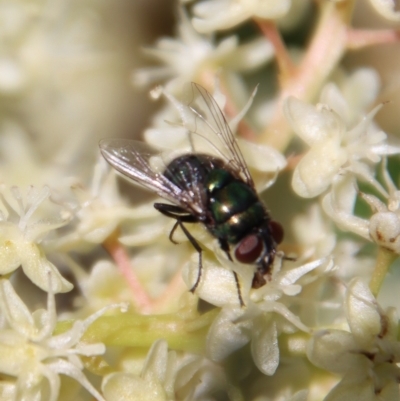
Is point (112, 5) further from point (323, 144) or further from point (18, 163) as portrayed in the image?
point (323, 144)

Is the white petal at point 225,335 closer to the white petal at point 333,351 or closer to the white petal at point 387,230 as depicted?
the white petal at point 333,351

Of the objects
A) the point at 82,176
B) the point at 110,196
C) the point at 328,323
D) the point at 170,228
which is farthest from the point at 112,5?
the point at 328,323

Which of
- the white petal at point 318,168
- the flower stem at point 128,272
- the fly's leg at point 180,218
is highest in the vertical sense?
the white petal at point 318,168

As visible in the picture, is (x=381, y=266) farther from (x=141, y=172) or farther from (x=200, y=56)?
(x=200, y=56)

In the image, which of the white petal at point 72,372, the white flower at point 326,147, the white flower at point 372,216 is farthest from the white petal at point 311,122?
the white petal at point 72,372

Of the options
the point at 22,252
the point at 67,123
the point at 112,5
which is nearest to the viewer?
the point at 22,252

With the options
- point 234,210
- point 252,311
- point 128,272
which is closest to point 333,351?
point 252,311
